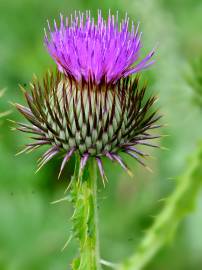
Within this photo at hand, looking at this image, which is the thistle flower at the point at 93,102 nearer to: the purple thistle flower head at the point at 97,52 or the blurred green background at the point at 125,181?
the purple thistle flower head at the point at 97,52

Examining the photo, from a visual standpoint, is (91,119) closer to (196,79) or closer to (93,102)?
(93,102)

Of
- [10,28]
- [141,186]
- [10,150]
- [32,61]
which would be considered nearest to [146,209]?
[141,186]

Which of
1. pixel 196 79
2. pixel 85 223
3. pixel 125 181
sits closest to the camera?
pixel 85 223

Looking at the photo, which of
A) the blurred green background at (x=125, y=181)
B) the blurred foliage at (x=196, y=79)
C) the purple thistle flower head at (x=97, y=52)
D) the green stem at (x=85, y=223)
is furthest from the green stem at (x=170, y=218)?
the blurred foliage at (x=196, y=79)

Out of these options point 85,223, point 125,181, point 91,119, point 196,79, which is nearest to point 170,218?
point 85,223

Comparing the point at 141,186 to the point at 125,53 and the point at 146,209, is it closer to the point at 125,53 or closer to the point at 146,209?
the point at 146,209
